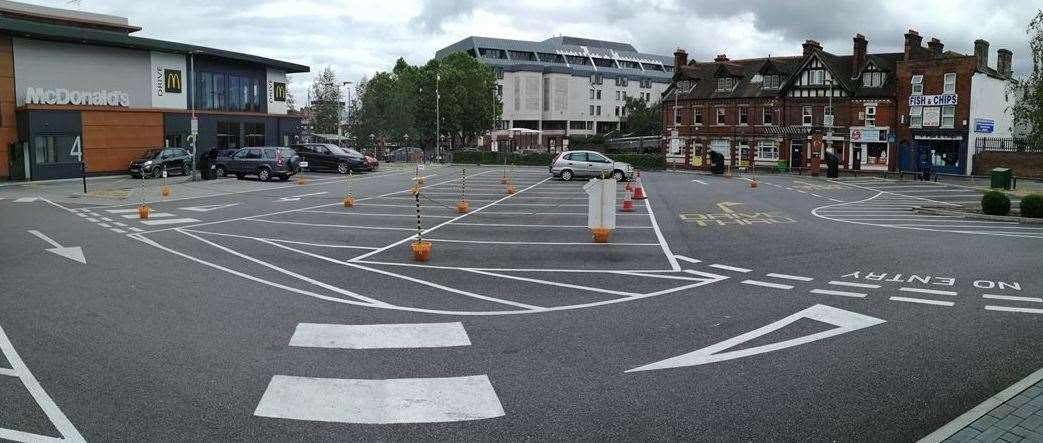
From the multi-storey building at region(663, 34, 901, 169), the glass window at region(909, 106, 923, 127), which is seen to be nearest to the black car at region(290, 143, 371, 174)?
the multi-storey building at region(663, 34, 901, 169)

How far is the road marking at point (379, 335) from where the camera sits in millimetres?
9172

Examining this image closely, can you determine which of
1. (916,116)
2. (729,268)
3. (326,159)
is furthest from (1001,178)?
(326,159)

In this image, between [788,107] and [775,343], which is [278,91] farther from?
[775,343]

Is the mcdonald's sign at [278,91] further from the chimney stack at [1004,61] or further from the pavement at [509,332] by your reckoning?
the chimney stack at [1004,61]

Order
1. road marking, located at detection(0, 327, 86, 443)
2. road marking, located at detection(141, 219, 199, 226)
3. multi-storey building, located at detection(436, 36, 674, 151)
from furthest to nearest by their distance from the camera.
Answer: multi-storey building, located at detection(436, 36, 674, 151) < road marking, located at detection(141, 219, 199, 226) < road marking, located at detection(0, 327, 86, 443)

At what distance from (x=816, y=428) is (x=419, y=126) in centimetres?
8747

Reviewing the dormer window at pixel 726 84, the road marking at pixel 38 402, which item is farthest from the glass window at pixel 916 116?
the road marking at pixel 38 402

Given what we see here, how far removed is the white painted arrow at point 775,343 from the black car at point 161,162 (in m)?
38.0

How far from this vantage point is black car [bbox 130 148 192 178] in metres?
42.3

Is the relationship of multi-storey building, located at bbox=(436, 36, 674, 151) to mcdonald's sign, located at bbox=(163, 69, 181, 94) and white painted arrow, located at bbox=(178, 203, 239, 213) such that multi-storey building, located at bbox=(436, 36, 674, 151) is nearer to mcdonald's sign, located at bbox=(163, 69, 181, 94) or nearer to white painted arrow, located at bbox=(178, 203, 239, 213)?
mcdonald's sign, located at bbox=(163, 69, 181, 94)

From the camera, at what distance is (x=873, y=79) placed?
195ft

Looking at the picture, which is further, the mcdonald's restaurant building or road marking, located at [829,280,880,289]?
the mcdonald's restaurant building

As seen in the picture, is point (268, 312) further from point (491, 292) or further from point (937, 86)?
point (937, 86)

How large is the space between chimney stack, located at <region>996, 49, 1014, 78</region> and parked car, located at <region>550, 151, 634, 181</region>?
35.5m
